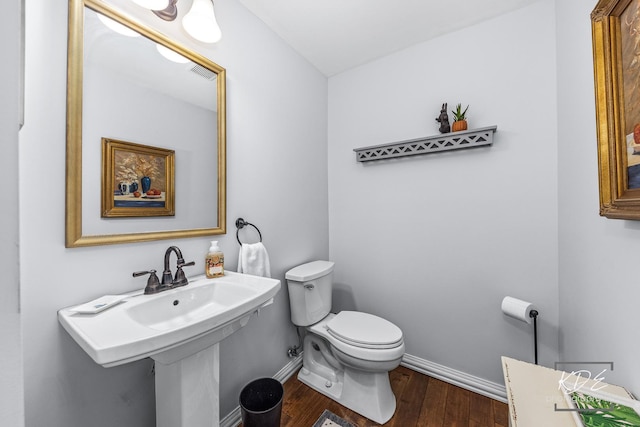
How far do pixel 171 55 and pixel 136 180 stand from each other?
1.97ft

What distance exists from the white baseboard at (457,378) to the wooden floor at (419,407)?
0.03m

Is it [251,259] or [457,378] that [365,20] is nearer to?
[251,259]

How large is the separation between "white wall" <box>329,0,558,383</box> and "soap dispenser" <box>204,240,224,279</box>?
1117 mm

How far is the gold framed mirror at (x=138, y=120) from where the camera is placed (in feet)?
2.76

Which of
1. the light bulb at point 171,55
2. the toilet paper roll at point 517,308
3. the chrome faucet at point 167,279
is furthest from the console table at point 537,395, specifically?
the light bulb at point 171,55

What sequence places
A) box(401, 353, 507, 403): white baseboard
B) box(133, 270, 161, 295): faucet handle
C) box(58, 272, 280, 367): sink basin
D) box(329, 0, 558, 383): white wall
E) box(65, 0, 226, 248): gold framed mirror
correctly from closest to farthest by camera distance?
box(58, 272, 280, 367): sink basin, box(65, 0, 226, 248): gold framed mirror, box(133, 270, 161, 295): faucet handle, box(329, 0, 558, 383): white wall, box(401, 353, 507, 403): white baseboard

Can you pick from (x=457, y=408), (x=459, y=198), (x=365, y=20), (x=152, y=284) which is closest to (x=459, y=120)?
(x=459, y=198)

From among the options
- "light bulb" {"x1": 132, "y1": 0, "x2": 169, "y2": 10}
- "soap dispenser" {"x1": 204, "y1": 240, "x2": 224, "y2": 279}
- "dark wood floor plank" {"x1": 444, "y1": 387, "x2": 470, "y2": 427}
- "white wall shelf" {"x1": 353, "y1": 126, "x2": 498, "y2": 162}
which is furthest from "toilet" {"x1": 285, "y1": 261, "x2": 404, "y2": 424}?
"light bulb" {"x1": 132, "y1": 0, "x2": 169, "y2": 10}

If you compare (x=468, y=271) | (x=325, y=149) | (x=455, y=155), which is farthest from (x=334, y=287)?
(x=455, y=155)

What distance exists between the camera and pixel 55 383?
796mm

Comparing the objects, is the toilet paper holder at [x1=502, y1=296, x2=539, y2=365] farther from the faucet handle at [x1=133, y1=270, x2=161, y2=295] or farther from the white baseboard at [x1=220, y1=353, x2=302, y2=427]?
the faucet handle at [x1=133, y1=270, x2=161, y2=295]

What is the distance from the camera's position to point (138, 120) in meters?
1.01

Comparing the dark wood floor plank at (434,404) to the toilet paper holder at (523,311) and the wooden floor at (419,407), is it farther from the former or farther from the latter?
the toilet paper holder at (523,311)

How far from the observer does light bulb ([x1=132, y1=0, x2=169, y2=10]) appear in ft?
3.14
